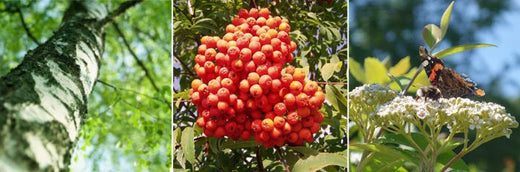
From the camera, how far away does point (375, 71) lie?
0.85m

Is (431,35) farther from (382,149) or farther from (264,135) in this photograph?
(264,135)

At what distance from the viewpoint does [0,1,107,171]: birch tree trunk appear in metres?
0.51

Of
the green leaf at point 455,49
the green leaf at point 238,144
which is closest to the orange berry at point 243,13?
the green leaf at point 238,144

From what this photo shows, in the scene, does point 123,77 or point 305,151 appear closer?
point 305,151

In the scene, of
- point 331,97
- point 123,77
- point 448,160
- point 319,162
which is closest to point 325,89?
point 331,97

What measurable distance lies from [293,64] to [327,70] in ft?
0.26

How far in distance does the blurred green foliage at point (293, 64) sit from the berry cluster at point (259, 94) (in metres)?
0.07

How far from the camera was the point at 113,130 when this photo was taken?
291cm

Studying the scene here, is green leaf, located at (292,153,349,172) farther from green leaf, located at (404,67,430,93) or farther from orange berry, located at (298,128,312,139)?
green leaf, located at (404,67,430,93)

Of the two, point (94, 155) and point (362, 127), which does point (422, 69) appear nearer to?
point (362, 127)

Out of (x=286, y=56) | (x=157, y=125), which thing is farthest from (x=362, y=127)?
(x=157, y=125)

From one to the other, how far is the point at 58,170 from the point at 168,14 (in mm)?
2910

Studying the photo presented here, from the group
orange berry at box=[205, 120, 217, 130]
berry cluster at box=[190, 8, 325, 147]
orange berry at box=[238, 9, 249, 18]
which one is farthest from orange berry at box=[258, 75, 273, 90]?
orange berry at box=[238, 9, 249, 18]

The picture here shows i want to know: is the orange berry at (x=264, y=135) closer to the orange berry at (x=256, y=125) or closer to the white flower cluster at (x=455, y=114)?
the orange berry at (x=256, y=125)
